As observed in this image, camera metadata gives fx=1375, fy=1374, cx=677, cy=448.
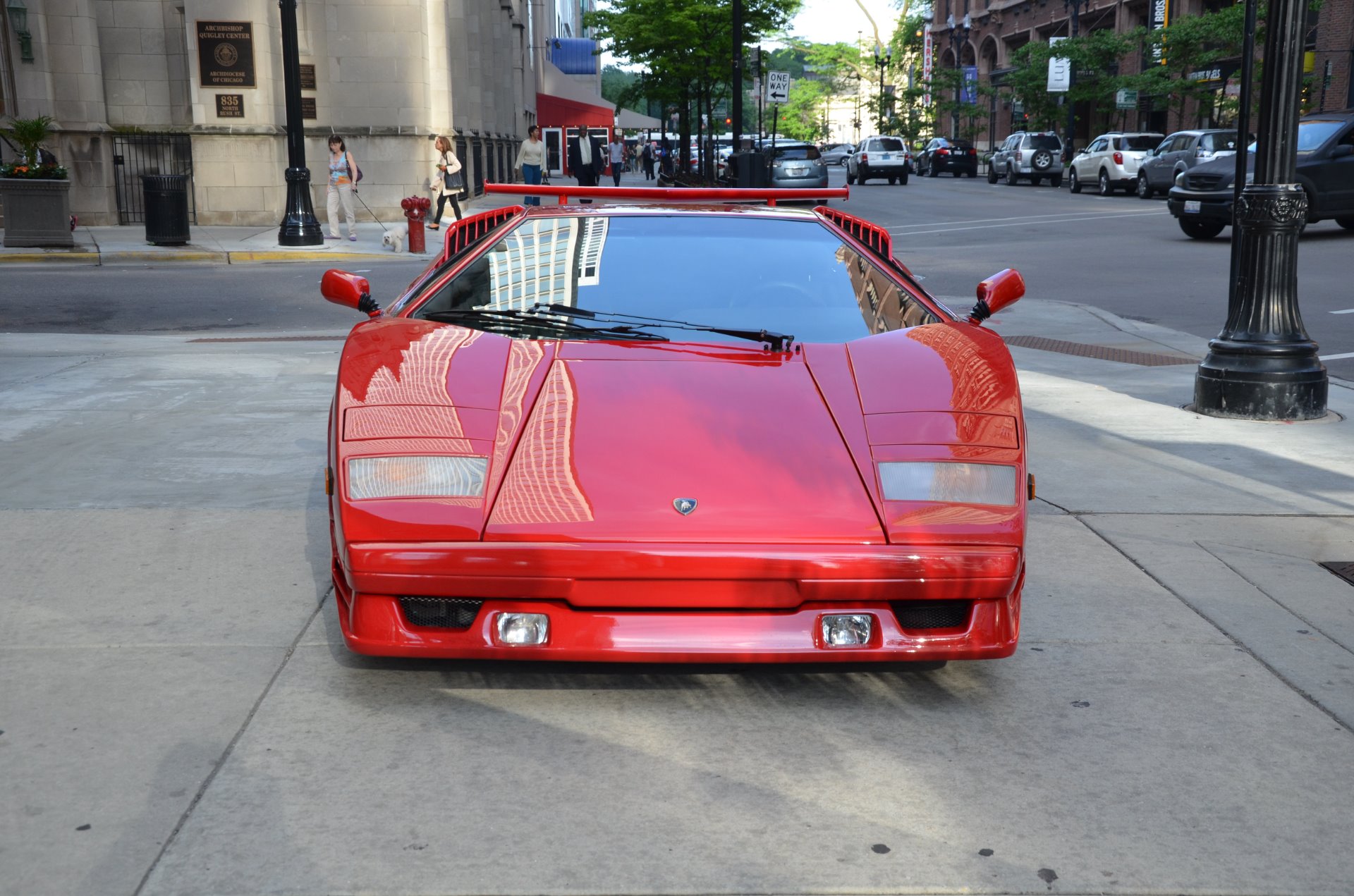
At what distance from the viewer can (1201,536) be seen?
206 inches

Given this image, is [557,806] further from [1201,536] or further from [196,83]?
[196,83]

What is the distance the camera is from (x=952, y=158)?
56.0 m

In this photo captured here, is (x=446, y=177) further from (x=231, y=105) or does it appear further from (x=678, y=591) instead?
(x=678, y=591)

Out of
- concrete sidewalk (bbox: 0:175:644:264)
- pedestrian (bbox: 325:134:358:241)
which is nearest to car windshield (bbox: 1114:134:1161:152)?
concrete sidewalk (bbox: 0:175:644:264)

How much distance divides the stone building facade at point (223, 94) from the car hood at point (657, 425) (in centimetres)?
2266

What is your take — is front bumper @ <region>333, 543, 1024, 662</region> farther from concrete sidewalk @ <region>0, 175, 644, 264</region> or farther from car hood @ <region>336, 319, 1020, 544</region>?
concrete sidewalk @ <region>0, 175, 644, 264</region>

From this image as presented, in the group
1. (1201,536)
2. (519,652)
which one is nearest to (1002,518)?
(519,652)

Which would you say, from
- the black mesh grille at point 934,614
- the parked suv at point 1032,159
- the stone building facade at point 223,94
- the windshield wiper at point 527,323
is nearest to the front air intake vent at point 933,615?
the black mesh grille at point 934,614

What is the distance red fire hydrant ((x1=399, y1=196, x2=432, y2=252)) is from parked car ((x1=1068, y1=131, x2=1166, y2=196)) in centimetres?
2253

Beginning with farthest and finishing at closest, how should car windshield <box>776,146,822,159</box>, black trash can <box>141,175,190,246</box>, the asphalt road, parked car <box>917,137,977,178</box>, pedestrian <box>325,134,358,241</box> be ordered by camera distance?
parked car <box>917,137,977,178</box>, car windshield <box>776,146,822,159</box>, pedestrian <box>325,134,358,241</box>, black trash can <box>141,175,190,246</box>, the asphalt road

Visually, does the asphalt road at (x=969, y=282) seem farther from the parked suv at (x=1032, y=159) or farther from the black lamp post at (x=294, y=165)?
the parked suv at (x=1032, y=159)

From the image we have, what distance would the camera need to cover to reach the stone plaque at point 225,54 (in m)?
24.6

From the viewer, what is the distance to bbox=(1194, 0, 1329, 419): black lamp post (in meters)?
7.29

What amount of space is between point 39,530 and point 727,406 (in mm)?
2912
